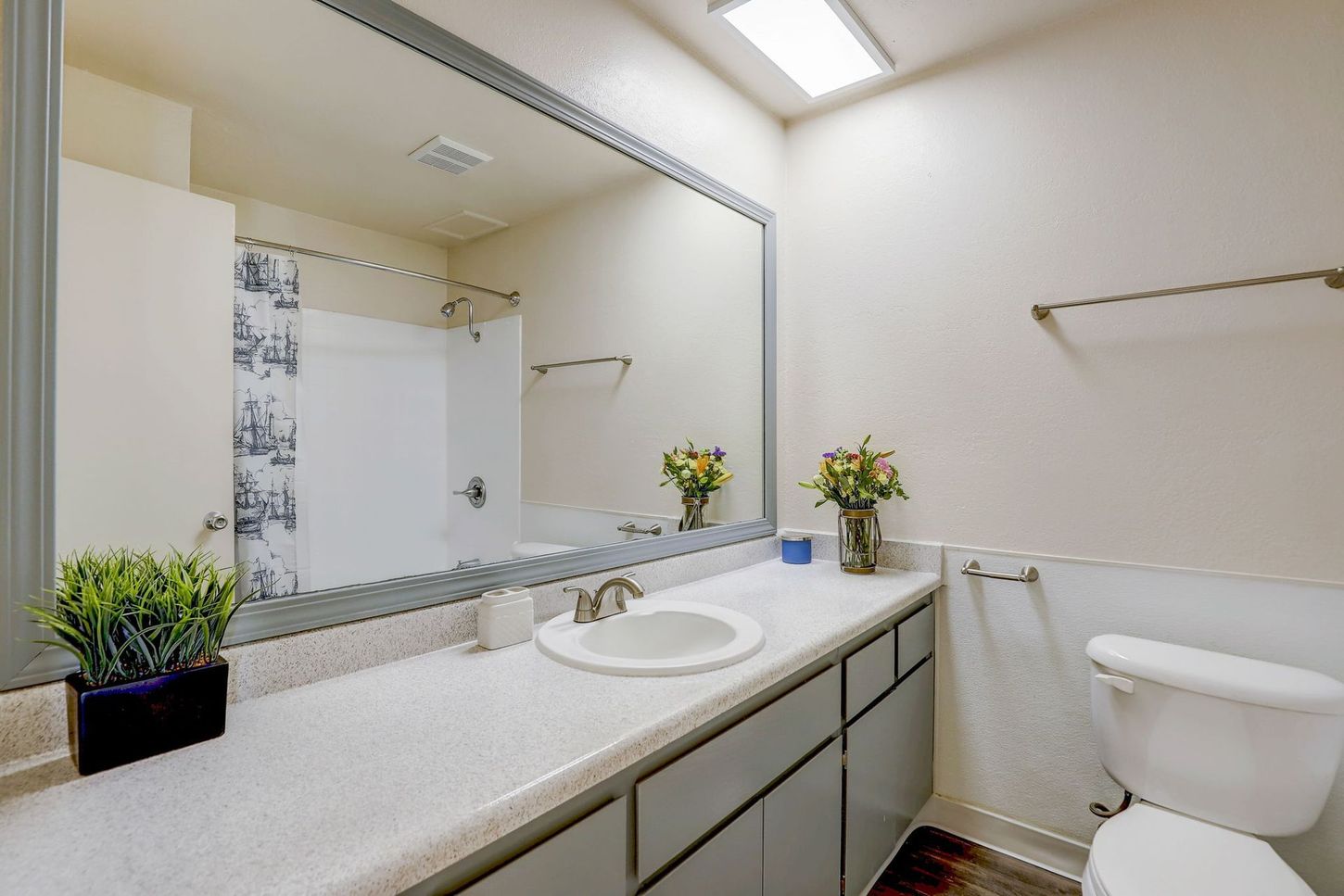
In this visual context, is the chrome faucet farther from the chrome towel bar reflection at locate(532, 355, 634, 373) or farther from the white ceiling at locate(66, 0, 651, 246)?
the white ceiling at locate(66, 0, 651, 246)

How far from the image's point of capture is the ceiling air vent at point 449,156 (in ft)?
4.21

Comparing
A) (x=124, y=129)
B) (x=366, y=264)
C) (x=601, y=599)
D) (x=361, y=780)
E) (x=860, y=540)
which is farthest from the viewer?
(x=860, y=540)

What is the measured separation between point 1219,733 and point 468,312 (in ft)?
6.12

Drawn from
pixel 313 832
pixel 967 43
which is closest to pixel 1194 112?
pixel 967 43

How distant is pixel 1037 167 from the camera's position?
182 centimetres

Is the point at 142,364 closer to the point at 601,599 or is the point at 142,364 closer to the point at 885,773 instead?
the point at 601,599

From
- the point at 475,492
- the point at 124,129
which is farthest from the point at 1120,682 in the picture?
the point at 124,129

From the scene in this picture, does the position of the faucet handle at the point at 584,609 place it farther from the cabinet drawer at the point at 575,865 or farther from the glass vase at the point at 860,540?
the glass vase at the point at 860,540

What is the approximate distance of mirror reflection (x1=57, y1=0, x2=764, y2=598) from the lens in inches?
35.3

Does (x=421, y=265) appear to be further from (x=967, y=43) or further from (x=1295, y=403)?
(x=1295, y=403)

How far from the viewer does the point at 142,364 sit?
0.92 metres

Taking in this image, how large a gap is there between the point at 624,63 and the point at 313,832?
179cm

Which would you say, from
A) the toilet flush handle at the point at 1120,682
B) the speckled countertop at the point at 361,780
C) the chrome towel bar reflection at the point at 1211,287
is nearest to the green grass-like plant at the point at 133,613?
the speckled countertop at the point at 361,780

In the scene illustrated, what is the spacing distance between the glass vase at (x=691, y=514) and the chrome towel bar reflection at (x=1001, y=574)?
2.67ft
